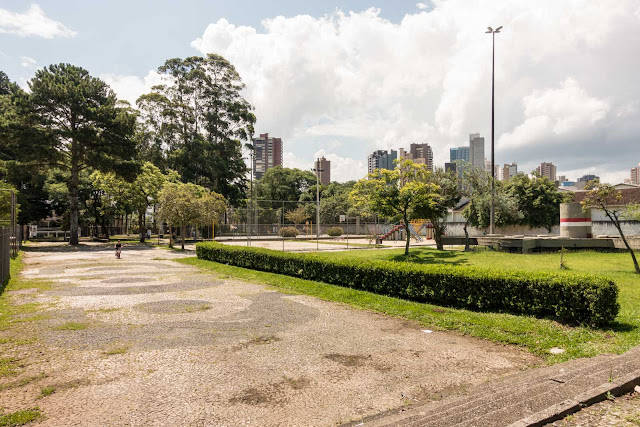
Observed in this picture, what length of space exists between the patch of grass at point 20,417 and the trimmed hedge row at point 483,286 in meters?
7.96

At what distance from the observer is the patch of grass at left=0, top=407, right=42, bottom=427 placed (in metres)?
3.90

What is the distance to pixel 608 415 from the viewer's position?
13.1ft

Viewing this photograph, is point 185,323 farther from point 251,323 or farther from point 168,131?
point 168,131

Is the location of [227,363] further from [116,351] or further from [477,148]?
[477,148]

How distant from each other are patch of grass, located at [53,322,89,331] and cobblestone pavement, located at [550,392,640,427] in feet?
25.8

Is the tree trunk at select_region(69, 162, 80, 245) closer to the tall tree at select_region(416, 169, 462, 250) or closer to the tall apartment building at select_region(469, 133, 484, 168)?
the tall tree at select_region(416, 169, 462, 250)

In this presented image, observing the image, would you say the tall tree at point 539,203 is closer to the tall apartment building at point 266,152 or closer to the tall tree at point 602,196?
the tall tree at point 602,196

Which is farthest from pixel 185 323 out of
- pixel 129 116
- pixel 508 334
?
pixel 129 116

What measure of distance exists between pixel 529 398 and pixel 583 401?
1.74 feet

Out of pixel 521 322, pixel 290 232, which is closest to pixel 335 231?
pixel 290 232

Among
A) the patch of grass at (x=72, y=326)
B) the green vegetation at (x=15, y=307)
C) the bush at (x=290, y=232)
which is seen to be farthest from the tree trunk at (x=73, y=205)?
the patch of grass at (x=72, y=326)

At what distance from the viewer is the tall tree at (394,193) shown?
21.0 m

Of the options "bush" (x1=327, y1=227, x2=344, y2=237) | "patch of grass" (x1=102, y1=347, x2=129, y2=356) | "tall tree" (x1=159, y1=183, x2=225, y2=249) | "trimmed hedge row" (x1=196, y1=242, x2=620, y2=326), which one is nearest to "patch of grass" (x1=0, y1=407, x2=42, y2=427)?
"patch of grass" (x1=102, y1=347, x2=129, y2=356)

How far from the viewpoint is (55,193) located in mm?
45312
